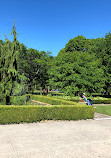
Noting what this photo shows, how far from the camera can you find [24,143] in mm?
6324

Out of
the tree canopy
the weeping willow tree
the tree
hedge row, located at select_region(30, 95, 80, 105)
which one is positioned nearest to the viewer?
the weeping willow tree

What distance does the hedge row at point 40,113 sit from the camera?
9992mm

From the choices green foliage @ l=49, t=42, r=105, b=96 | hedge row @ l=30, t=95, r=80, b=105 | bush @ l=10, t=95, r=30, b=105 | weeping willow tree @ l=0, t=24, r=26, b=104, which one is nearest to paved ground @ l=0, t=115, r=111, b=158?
bush @ l=10, t=95, r=30, b=105

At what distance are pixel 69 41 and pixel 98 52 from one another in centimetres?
1355

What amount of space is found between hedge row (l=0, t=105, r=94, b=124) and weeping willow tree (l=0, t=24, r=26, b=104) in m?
3.86

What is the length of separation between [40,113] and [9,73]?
17.8 feet

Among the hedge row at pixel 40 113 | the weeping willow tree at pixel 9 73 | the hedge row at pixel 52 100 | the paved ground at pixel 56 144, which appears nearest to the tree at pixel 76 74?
the hedge row at pixel 52 100

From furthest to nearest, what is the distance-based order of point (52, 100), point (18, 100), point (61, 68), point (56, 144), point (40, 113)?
point (61, 68)
point (52, 100)
point (18, 100)
point (40, 113)
point (56, 144)

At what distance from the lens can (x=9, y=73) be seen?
1407 cm

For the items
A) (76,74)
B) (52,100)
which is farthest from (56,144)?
(76,74)

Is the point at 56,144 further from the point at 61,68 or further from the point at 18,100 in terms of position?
the point at 61,68

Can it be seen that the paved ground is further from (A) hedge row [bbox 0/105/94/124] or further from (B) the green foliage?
(B) the green foliage

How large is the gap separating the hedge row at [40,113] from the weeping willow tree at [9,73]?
3.86 m

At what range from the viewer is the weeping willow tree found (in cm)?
1390
